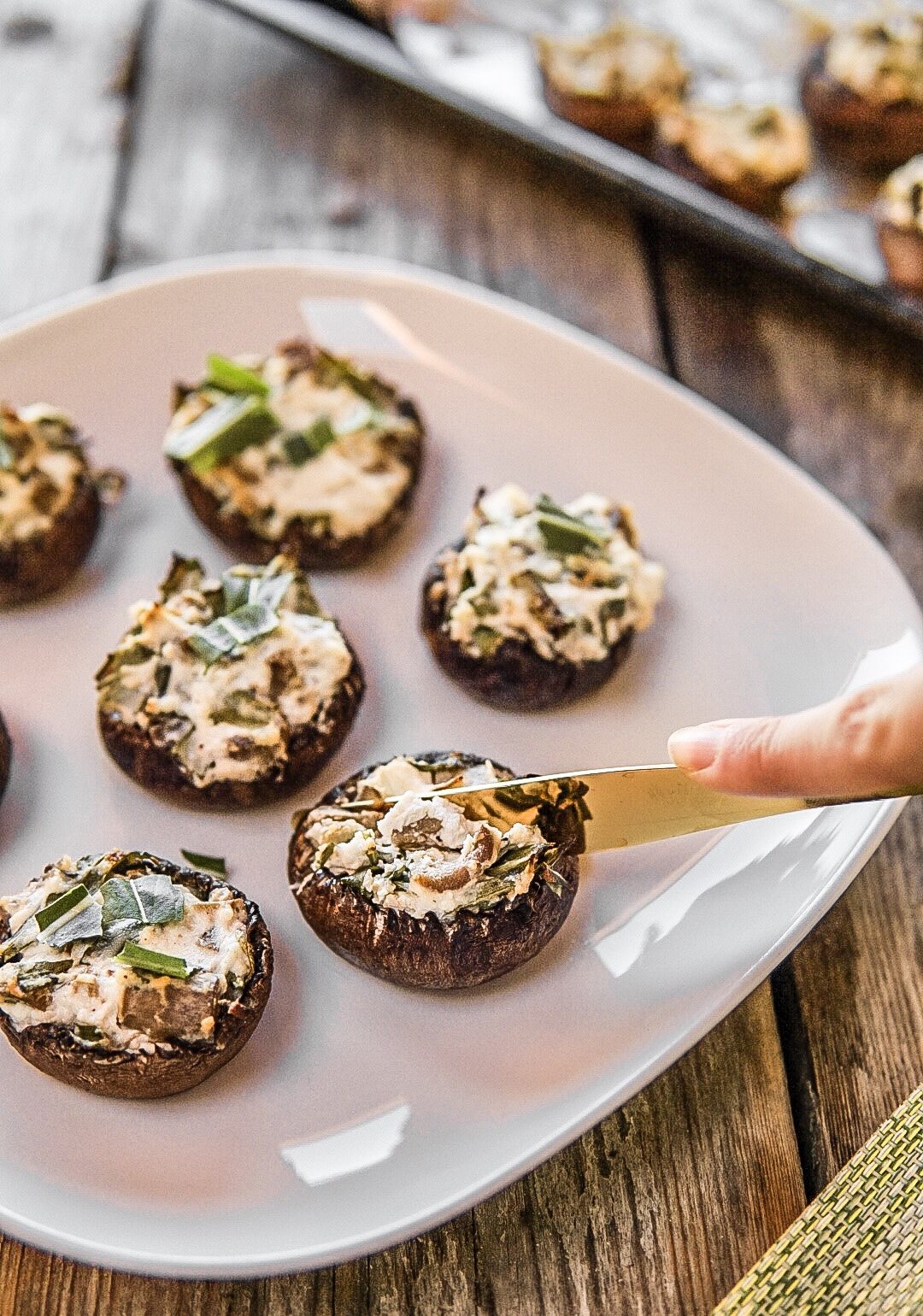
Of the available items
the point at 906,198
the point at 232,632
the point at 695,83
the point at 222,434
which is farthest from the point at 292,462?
the point at 695,83

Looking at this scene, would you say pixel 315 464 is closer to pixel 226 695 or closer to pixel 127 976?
pixel 226 695

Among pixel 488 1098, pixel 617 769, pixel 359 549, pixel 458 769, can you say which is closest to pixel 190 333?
pixel 359 549

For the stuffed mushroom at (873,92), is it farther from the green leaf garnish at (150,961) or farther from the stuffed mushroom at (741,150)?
the green leaf garnish at (150,961)

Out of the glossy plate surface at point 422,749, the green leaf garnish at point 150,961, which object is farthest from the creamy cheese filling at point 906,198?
the green leaf garnish at point 150,961

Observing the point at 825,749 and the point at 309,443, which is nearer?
the point at 825,749

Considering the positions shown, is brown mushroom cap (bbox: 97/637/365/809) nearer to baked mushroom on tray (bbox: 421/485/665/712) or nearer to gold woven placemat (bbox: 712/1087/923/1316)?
baked mushroom on tray (bbox: 421/485/665/712)

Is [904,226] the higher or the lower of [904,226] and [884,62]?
the lower

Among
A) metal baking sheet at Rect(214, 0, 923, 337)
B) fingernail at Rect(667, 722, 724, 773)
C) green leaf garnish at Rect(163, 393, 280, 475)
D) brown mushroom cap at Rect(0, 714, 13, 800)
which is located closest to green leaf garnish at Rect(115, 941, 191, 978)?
brown mushroom cap at Rect(0, 714, 13, 800)
